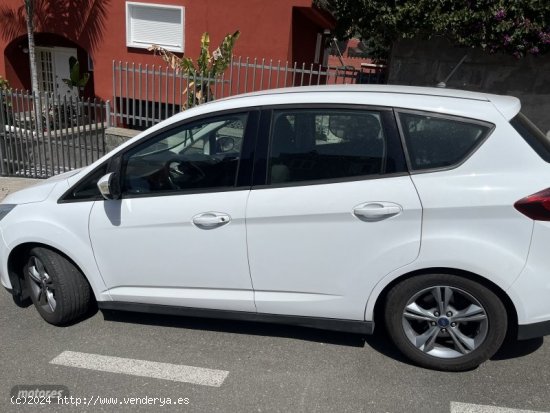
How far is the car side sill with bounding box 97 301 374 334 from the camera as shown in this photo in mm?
2980

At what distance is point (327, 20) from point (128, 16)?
5040 millimetres


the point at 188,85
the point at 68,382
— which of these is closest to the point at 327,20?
the point at 188,85

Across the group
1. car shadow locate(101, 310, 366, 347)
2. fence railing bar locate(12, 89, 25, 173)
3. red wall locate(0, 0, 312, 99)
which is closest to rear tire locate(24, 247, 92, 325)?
car shadow locate(101, 310, 366, 347)

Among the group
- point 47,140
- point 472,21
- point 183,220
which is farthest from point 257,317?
point 47,140

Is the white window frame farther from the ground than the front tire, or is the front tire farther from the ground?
the white window frame

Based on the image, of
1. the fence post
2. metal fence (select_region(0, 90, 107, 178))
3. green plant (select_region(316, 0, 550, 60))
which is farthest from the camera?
metal fence (select_region(0, 90, 107, 178))

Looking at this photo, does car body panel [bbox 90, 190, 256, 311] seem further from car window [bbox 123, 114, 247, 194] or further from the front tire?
the front tire

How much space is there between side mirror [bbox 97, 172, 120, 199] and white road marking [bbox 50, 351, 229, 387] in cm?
108

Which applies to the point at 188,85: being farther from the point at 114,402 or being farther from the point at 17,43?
the point at 17,43

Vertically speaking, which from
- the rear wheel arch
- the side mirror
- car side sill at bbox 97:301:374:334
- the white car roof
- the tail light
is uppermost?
the white car roof

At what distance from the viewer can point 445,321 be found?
9.34 feet

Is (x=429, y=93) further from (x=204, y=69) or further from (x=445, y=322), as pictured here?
(x=204, y=69)

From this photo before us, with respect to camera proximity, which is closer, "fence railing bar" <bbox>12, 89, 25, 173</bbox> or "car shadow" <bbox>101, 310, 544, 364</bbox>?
"car shadow" <bbox>101, 310, 544, 364</bbox>

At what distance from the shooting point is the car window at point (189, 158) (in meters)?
3.05
